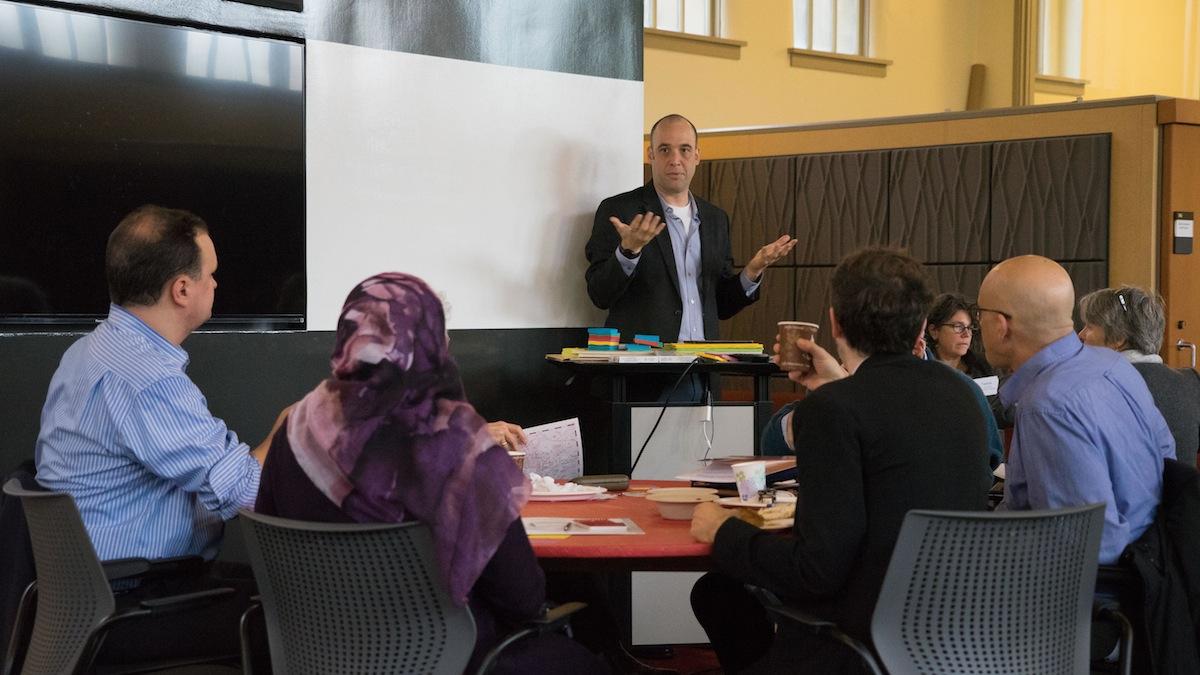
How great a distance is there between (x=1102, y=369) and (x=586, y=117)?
2.92 meters

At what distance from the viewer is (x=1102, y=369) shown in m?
2.81

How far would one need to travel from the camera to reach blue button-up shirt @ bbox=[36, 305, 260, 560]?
2678 millimetres

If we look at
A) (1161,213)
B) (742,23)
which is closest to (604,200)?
(1161,213)

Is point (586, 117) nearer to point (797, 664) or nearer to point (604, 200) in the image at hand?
point (604, 200)

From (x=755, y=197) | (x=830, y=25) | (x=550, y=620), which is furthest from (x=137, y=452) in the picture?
(x=830, y=25)

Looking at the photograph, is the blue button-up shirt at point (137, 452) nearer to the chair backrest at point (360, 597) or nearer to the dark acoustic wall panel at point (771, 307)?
the chair backrest at point (360, 597)

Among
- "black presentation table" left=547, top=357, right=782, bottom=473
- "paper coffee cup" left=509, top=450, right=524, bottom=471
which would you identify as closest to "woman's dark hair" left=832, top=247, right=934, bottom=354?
"paper coffee cup" left=509, top=450, right=524, bottom=471

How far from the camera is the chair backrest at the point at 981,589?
7.18 feet

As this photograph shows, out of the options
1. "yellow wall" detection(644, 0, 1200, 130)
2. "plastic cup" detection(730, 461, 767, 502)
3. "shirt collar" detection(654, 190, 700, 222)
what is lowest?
"plastic cup" detection(730, 461, 767, 502)

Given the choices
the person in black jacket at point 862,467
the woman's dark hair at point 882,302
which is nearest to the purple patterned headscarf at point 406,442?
the person in black jacket at point 862,467

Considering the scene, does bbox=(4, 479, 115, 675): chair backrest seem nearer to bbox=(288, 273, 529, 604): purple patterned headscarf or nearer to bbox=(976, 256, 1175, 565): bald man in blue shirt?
bbox=(288, 273, 529, 604): purple patterned headscarf

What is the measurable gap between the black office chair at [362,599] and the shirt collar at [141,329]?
780 millimetres

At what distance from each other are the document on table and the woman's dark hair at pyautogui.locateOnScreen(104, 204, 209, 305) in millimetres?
997

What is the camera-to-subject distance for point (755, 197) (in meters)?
9.38
